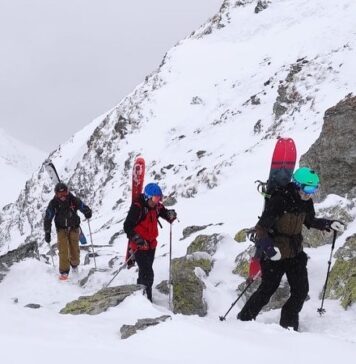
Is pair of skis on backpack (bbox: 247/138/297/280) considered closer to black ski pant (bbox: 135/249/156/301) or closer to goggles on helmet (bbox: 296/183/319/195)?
goggles on helmet (bbox: 296/183/319/195)

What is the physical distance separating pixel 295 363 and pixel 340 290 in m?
3.17

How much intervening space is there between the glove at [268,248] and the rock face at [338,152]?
474 centimetres

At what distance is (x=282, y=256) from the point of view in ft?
19.5

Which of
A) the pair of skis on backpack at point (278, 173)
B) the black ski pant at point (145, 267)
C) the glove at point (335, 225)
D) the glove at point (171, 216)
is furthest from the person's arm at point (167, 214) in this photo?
the glove at point (335, 225)

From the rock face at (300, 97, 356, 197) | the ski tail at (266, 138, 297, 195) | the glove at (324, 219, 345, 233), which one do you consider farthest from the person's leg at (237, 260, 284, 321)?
the rock face at (300, 97, 356, 197)

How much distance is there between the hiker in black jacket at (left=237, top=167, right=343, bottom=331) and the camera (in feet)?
19.1

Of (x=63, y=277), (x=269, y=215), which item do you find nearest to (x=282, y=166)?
(x=269, y=215)

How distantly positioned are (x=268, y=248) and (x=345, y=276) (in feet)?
6.05

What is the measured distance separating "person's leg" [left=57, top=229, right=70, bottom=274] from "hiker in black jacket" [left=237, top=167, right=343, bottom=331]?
5.30 meters

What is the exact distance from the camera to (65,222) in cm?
1054

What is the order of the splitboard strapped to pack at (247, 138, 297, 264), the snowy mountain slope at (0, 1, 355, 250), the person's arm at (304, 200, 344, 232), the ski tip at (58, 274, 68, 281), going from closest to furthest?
the person's arm at (304, 200, 344, 232)
the splitboard strapped to pack at (247, 138, 297, 264)
the ski tip at (58, 274, 68, 281)
the snowy mountain slope at (0, 1, 355, 250)

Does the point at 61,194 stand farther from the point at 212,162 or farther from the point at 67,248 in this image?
the point at 212,162

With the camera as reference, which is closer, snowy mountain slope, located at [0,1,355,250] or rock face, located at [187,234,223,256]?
rock face, located at [187,234,223,256]

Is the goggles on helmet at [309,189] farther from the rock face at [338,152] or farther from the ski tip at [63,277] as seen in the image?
the ski tip at [63,277]
